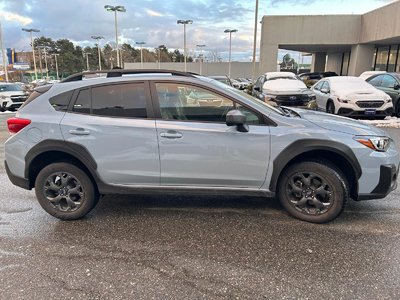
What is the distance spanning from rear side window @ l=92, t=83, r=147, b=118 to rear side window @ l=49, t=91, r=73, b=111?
0.31 m

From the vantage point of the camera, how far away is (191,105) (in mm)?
3824

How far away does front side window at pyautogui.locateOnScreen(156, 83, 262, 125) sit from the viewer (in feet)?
12.2

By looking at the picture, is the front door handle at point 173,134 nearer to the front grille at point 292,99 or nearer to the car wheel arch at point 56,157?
the car wheel arch at point 56,157

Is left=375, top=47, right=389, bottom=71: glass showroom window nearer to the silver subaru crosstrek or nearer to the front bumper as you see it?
the front bumper

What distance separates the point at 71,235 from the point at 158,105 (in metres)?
1.70

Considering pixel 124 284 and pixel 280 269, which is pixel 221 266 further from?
pixel 124 284

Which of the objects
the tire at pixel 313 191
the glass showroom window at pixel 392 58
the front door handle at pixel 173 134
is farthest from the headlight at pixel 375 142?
the glass showroom window at pixel 392 58

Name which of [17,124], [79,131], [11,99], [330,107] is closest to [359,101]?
[330,107]

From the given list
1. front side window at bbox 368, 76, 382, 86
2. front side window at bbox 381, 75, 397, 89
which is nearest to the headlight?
front side window at bbox 381, 75, 397, 89

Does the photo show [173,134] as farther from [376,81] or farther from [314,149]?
[376,81]

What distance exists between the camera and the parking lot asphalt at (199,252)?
2691 millimetres

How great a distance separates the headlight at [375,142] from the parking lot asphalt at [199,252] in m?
0.88

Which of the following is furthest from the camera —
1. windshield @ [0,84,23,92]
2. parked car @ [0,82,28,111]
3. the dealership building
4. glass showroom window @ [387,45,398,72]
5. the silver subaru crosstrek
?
the dealership building

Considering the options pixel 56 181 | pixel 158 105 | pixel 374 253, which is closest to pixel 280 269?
pixel 374 253
